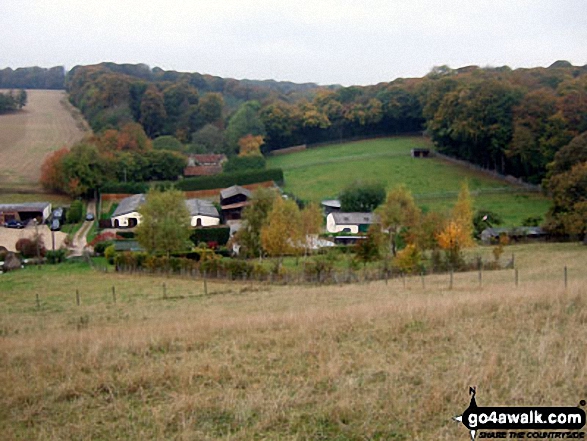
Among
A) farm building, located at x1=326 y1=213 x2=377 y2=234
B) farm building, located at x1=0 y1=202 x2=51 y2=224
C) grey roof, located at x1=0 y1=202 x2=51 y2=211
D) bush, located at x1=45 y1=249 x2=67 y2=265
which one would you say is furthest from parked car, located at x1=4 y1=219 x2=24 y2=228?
farm building, located at x1=326 y1=213 x2=377 y2=234

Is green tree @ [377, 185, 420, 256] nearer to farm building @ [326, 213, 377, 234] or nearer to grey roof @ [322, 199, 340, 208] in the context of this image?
farm building @ [326, 213, 377, 234]

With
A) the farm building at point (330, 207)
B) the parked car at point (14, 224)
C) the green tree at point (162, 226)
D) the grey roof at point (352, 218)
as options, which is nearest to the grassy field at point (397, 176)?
the farm building at point (330, 207)

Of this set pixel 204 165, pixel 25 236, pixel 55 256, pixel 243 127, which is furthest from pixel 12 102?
pixel 55 256

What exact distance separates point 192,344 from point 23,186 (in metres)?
53.9

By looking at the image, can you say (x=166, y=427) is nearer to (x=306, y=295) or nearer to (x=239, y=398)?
(x=239, y=398)

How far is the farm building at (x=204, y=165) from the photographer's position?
62.9 m

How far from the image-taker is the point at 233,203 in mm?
49750

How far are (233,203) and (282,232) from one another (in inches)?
759

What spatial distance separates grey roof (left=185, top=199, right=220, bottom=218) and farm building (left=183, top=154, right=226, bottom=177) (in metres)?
12.6

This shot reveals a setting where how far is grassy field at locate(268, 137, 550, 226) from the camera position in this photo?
4675cm

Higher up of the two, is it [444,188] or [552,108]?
[552,108]

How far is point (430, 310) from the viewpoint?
36.8ft

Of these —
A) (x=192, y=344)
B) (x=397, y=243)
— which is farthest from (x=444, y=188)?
(x=192, y=344)

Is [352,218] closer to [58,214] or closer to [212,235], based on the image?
[212,235]
